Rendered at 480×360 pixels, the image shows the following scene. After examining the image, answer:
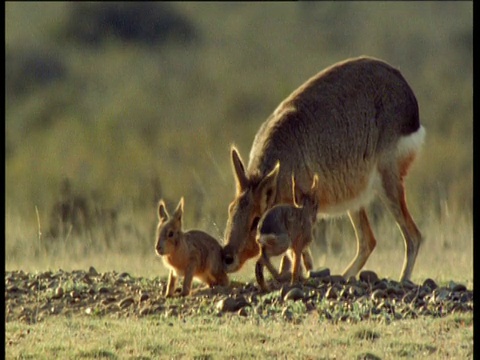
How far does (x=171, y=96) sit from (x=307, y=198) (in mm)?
17312

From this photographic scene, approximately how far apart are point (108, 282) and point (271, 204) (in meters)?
1.76

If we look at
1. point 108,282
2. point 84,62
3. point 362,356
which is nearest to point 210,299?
point 108,282

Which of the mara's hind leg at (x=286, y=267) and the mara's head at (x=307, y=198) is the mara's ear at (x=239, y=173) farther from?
the mara's hind leg at (x=286, y=267)

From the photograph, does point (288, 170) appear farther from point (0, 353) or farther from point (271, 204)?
point (0, 353)

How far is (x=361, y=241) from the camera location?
1232 cm

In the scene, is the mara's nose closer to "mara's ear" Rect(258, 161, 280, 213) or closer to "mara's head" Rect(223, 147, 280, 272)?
"mara's head" Rect(223, 147, 280, 272)

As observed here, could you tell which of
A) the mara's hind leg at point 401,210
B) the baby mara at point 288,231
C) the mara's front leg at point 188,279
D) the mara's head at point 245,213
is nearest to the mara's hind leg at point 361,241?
the mara's hind leg at point 401,210

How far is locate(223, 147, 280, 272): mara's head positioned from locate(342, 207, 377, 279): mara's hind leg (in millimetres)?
1989

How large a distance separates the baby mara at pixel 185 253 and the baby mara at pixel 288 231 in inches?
19.5

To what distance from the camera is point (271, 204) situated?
1057 cm

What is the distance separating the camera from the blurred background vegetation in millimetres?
20188

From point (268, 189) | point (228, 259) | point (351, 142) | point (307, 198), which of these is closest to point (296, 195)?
point (307, 198)

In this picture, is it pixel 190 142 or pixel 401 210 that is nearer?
pixel 401 210

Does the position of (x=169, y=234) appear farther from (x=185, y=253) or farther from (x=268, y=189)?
(x=268, y=189)
